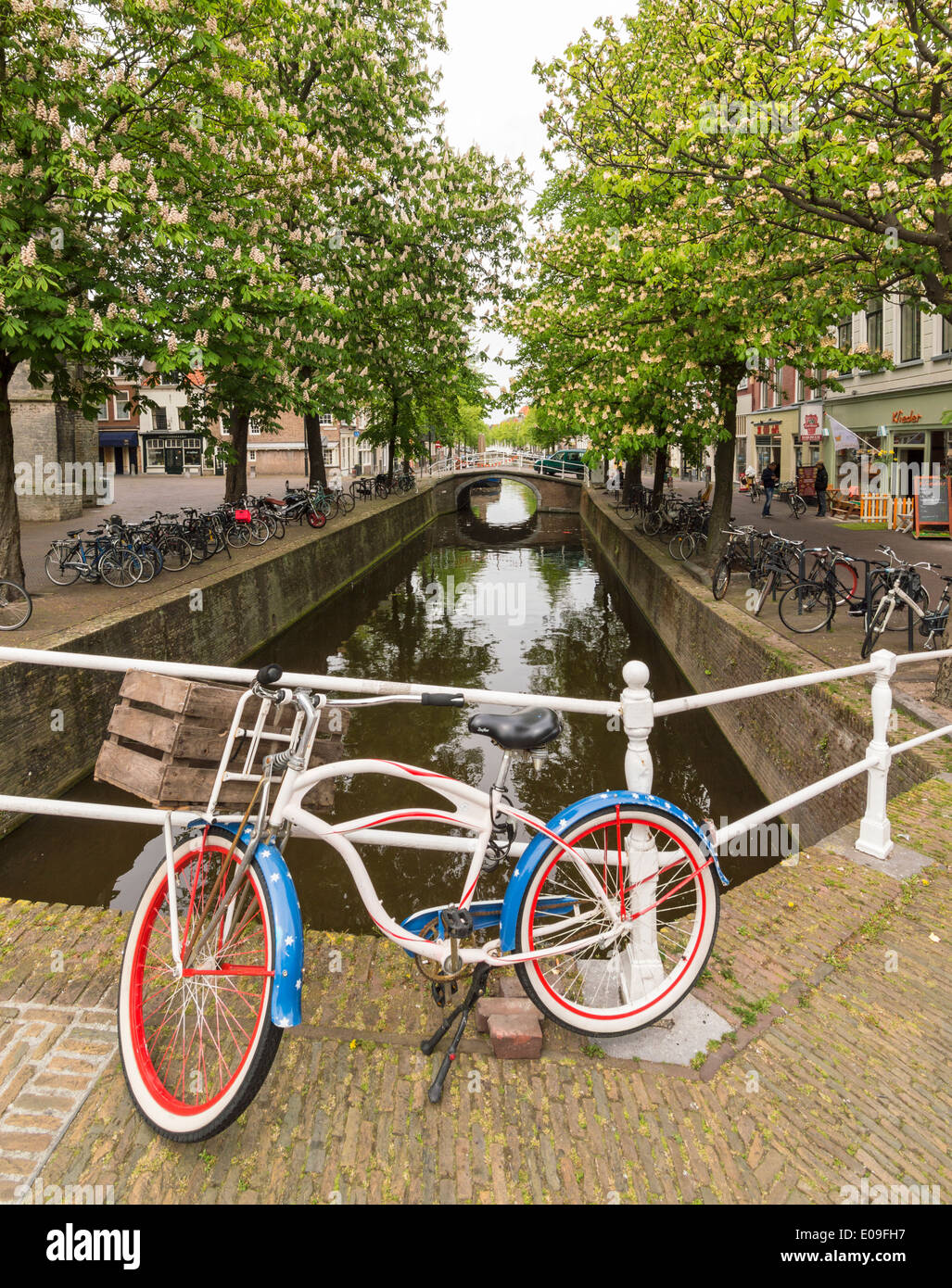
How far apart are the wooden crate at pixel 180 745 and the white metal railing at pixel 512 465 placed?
43.0 metres

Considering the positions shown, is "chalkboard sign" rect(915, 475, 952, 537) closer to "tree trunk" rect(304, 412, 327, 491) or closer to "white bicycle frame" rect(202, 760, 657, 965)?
"tree trunk" rect(304, 412, 327, 491)

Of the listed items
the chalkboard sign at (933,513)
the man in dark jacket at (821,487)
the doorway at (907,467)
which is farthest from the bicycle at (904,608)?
the man in dark jacket at (821,487)

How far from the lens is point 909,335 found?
22.4 m

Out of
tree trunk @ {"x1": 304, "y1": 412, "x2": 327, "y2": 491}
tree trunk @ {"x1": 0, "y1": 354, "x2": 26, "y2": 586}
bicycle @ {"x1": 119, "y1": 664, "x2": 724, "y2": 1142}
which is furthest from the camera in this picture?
tree trunk @ {"x1": 304, "y1": 412, "x2": 327, "y2": 491}

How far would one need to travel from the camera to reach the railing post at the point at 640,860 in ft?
8.33

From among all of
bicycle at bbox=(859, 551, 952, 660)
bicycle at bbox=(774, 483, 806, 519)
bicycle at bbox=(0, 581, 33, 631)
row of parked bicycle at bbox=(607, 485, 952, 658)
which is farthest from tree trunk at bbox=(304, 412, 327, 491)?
bicycle at bbox=(859, 551, 952, 660)

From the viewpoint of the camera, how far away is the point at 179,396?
5366cm

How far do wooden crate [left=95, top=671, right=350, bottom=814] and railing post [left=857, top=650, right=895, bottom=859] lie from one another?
254 centimetres

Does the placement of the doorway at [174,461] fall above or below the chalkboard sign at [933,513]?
above

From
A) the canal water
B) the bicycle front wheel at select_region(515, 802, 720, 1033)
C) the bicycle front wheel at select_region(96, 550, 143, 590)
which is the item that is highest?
the bicycle front wheel at select_region(96, 550, 143, 590)

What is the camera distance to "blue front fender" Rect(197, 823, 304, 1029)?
218 cm

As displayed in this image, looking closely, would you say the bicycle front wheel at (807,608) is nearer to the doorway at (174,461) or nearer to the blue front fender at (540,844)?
the blue front fender at (540,844)

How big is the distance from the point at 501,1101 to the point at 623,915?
650 millimetres
